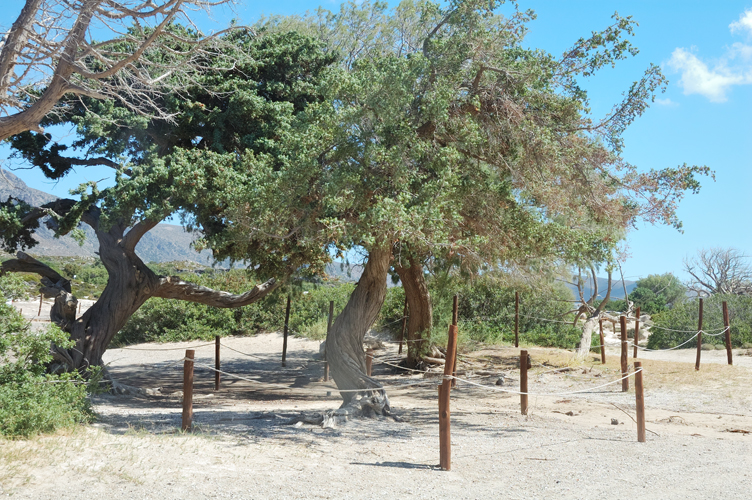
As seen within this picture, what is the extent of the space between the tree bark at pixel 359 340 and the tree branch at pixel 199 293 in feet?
13.1

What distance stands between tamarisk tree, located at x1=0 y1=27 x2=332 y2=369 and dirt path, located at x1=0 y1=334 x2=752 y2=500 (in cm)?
231

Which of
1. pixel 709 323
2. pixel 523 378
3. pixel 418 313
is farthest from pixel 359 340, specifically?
pixel 709 323

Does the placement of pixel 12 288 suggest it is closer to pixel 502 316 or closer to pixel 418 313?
pixel 418 313

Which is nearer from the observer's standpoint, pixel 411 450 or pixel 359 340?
pixel 411 450

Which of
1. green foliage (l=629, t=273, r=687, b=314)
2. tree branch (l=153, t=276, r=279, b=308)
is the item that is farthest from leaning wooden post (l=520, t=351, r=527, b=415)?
green foliage (l=629, t=273, r=687, b=314)

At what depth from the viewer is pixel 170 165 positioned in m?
10.8

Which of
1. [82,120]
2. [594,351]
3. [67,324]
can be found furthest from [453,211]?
[594,351]

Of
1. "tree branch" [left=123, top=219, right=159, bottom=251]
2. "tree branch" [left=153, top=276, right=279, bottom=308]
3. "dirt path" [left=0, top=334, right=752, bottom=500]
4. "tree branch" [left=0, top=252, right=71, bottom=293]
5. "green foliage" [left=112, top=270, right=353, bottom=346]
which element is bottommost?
"dirt path" [left=0, top=334, right=752, bottom=500]

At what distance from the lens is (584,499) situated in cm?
513

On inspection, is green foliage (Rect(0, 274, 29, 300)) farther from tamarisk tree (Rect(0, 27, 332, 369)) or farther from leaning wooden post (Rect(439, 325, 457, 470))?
leaning wooden post (Rect(439, 325, 457, 470))

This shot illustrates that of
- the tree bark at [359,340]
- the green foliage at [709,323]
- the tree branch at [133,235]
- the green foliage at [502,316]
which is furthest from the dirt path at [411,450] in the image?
the green foliage at [709,323]

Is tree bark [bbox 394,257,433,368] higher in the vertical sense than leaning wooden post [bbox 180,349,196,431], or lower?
higher

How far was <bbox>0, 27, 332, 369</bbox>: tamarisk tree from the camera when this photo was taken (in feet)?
34.1

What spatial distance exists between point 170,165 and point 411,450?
22.6 feet
